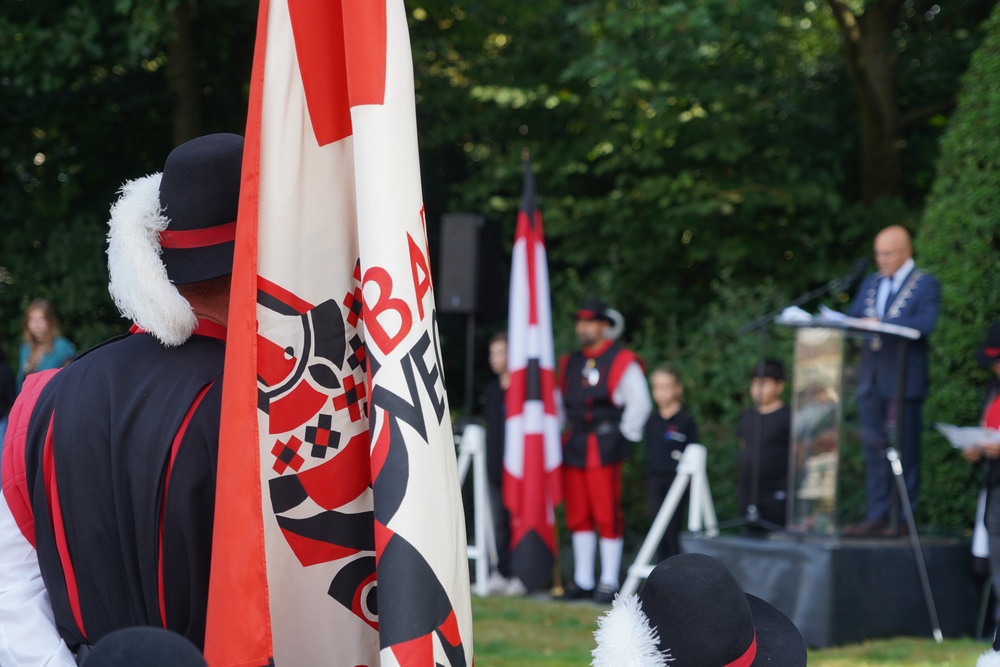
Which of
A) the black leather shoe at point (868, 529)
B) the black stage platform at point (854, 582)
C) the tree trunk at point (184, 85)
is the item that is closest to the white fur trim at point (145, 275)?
the black stage platform at point (854, 582)

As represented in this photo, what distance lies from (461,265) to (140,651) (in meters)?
8.32

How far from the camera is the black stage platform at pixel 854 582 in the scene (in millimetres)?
6473

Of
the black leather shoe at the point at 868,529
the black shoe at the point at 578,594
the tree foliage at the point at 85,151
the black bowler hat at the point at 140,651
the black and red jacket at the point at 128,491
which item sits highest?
the tree foliage at the point at 85,151

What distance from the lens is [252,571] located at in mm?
1692

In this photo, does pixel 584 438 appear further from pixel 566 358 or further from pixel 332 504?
pixel 332 504

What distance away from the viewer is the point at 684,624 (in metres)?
1.95

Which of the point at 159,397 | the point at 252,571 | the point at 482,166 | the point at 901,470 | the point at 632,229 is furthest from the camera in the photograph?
the point at 482,166

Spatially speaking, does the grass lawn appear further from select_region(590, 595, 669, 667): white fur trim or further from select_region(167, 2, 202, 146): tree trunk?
select_region(167, 2, 202, 146): tree trunk

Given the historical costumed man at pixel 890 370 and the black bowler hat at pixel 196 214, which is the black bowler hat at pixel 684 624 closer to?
the black bowler hat at pixel 196 214

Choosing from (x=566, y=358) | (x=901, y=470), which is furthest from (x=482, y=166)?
(x=901, y=470)

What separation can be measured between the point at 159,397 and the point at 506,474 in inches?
285

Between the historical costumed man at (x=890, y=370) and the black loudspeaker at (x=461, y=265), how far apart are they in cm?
350

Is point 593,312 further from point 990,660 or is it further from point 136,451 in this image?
point 136,451

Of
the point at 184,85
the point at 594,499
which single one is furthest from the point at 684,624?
the point at 184,85
